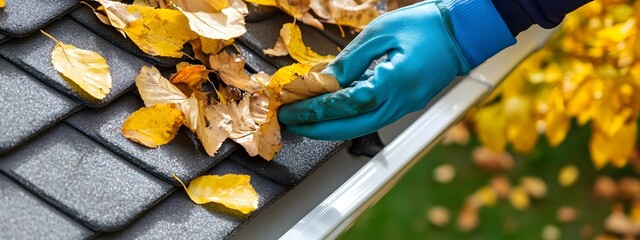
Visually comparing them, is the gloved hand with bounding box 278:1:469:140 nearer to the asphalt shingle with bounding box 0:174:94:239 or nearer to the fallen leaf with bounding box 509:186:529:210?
the asphalt shingle with bounding box 0:174:94:239

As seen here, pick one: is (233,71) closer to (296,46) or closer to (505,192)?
(296,46)

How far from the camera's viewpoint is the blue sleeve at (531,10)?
2.15 meters

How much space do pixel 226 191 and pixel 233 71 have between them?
0.98 ft

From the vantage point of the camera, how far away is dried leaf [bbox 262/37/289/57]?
2088 millimetres

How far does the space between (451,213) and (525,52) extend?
6.90ft

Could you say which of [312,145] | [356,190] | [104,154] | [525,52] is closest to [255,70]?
[312,145]

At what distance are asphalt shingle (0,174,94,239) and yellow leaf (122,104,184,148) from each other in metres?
0.24

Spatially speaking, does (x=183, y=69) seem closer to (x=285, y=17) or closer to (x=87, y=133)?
(x=87, y=133)

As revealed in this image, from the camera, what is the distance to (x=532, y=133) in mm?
3195

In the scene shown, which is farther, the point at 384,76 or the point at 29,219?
the point at 384,76

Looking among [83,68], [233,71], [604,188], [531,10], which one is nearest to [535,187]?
[604,188]

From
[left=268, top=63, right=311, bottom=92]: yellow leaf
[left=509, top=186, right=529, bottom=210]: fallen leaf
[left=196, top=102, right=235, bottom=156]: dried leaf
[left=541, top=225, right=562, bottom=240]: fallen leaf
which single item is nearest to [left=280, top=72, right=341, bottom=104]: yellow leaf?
[left=268, top=63, right=311, bottom=92]: yellow leaf

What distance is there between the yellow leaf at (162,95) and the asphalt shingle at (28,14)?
0.19 meters

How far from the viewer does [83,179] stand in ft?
5.20
